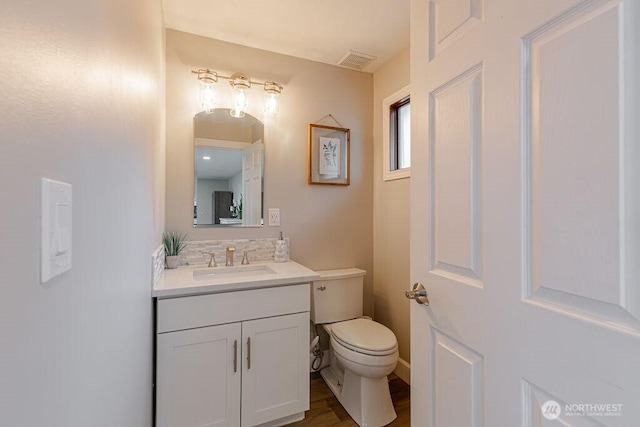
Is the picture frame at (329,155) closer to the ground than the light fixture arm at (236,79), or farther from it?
closer to the ground

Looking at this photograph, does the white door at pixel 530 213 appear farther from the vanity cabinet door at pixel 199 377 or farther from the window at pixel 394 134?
the window at pixel 394 134

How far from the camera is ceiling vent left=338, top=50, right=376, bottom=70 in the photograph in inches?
84.3

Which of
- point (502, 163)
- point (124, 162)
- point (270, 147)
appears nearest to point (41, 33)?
point (124, 162)

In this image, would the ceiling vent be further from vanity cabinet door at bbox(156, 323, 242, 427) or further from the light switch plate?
the light switch plate

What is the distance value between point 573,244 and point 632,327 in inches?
6.3

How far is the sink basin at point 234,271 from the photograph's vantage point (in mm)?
1764

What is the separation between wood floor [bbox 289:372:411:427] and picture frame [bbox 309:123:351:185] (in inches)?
58.5

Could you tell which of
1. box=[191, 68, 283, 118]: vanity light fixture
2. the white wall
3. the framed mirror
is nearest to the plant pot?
the framed mirror

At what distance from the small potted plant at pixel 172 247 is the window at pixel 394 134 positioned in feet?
A: 5.18

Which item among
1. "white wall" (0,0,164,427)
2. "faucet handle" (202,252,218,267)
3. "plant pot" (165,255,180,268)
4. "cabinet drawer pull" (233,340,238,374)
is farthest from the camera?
"faucet handle" (202,252,218,267)

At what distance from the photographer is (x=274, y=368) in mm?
1569

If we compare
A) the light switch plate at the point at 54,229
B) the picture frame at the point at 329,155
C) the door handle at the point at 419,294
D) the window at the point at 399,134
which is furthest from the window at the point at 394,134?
the light switch plate at the point at 54,229

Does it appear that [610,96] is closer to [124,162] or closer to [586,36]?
[586,36]

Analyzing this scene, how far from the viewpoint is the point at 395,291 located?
7.10 ft
